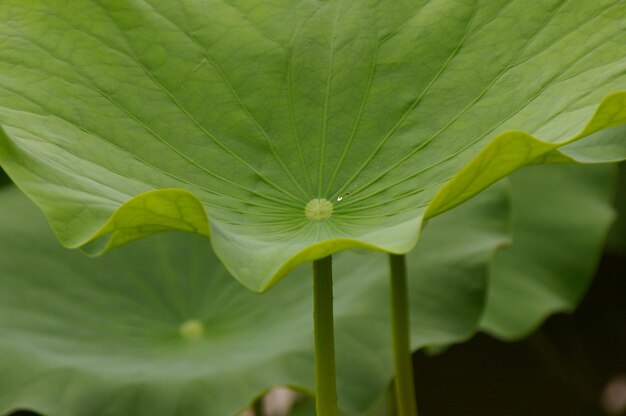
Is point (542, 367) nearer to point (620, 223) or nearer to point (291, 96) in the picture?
point (620, 223)

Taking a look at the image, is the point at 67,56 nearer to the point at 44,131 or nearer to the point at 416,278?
the point at 44,131

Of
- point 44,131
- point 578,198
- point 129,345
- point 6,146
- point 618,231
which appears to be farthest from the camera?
point 618,231

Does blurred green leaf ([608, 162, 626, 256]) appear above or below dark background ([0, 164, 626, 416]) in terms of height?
above

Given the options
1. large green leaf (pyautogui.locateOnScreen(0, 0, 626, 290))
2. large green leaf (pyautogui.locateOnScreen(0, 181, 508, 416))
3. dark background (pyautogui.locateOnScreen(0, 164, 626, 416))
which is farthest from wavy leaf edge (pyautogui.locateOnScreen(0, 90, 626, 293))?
dark background (pyautogui.locateOnScreen(0, 164, 626, 416))

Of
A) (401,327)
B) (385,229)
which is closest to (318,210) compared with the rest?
(385,229)

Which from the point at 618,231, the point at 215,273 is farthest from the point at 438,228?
the point at 618,231

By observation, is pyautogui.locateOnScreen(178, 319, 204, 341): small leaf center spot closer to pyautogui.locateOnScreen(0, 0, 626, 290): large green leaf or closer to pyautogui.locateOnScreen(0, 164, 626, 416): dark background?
pyautogui.locateOnScreen(0, 0, 626, 290): large green leaf
